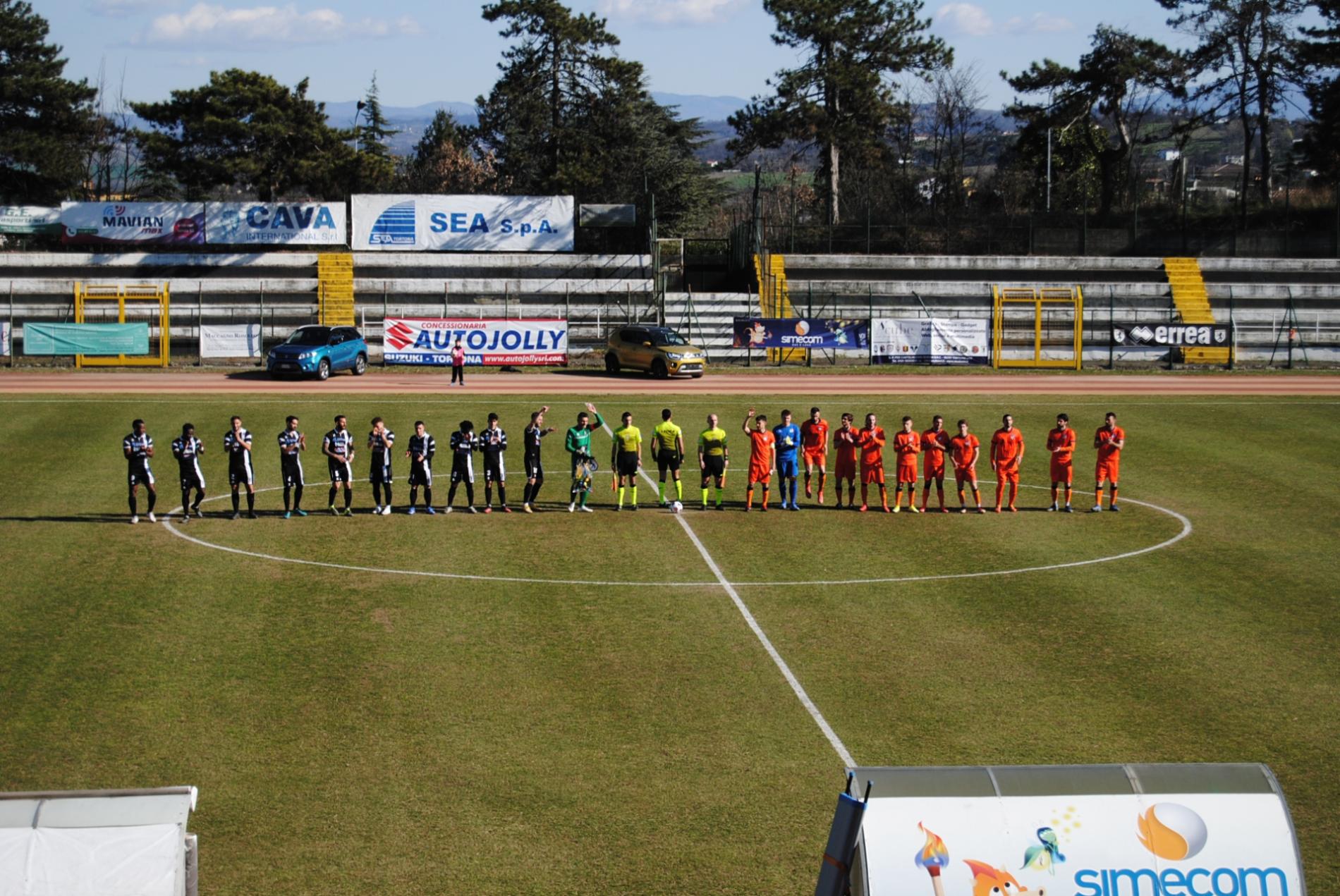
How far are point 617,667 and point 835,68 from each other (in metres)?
54.1

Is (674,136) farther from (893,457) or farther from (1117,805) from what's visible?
(1117,805)

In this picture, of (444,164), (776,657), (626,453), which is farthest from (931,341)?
(444,164)

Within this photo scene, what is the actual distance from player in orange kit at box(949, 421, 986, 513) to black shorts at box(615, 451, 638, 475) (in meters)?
5.97

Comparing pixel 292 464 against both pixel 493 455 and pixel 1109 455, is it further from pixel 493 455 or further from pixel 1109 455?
pixel 1109 455

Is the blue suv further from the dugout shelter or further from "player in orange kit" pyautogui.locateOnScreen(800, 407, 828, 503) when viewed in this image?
the dugout shelter

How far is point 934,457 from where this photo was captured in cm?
2580

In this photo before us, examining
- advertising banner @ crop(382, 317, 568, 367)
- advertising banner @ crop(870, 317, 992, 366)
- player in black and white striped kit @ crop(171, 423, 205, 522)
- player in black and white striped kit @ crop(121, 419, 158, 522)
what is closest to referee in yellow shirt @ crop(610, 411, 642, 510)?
player in black and white striped kit @ crop(171, 423, 205, 522)

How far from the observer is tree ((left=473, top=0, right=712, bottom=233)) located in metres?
68.4

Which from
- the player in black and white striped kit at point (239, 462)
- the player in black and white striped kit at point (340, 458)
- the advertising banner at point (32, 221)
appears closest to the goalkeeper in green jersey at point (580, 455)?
the player in black and white striped kit at point (340, 458)

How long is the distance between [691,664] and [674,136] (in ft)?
249

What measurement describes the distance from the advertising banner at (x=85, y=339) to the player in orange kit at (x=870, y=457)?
30384 mm

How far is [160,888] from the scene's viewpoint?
6.68 metres

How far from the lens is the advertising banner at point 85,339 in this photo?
45.8 meters

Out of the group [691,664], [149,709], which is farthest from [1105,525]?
[149,709]
